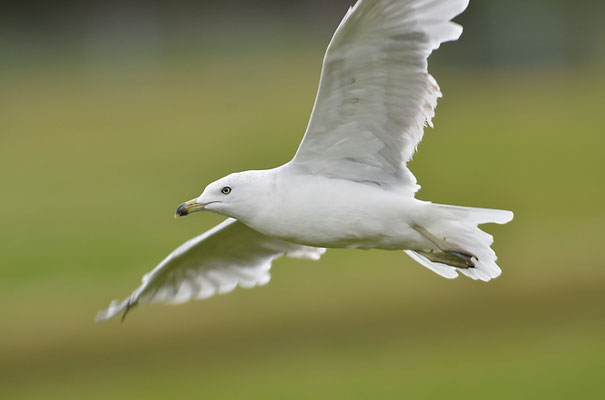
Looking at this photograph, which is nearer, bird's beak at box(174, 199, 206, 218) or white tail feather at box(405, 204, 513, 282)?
white tail feather at box(405, 204, 513, 282)

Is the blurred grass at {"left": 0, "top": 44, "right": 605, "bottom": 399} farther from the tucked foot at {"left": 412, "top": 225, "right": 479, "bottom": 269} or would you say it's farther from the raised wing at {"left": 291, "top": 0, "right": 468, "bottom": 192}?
the raised wing at {"left": 291, "top": 0, "right": 468, "bottom": 192}

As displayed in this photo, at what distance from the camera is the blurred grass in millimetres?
14227

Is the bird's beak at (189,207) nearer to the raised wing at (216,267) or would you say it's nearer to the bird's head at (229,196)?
the bird's head at (229,196)

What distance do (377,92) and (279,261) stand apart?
12062 mm

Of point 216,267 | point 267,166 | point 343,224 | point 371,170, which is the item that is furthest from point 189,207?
point 267,166

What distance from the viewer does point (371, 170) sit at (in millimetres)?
6281

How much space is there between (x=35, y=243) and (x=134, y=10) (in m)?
11.5

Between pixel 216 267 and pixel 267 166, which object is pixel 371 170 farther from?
pixel 267 166

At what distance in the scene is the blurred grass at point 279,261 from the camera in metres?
14.2

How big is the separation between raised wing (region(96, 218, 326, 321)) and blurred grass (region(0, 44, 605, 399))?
602 centimetres

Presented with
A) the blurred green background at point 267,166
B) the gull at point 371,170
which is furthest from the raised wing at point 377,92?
the blurred green background at point 267,166

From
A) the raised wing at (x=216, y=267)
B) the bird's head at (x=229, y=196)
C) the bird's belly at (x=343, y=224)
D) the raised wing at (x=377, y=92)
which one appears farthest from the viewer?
the raised wing at (x=216, y=267)

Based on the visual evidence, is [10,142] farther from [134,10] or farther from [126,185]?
[134,10]

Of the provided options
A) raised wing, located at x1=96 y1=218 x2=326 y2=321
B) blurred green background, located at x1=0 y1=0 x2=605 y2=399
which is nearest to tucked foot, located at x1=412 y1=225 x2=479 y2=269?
raised wing, located at x1=96 y1=218 x2=326 y2=321
